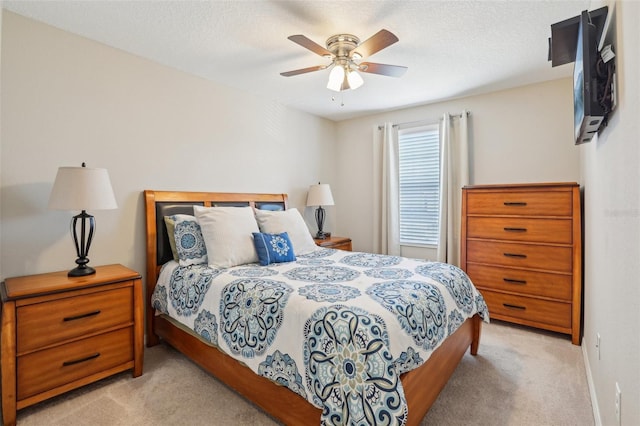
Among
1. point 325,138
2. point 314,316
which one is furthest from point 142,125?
point 325,138

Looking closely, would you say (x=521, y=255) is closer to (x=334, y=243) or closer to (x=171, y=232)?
(x=334, y=243)

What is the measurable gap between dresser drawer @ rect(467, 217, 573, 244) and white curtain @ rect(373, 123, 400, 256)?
1160 mm

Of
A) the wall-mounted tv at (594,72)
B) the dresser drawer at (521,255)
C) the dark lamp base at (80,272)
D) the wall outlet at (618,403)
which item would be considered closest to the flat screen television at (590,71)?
the wall-mounted tv at (594,72)

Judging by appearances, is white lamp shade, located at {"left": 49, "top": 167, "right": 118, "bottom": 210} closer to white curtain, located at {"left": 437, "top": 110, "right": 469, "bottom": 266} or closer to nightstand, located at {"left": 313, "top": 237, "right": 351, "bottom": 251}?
nightstand, located at {"left": 313, "top": 237, "right": 351, "bottom": 251}

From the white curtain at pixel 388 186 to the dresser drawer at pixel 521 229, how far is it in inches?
45.7

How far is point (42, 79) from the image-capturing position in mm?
2186

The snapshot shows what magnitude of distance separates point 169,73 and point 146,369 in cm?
256

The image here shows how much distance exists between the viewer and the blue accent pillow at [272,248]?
8.33 ft

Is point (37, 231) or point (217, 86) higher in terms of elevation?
point (217, 86)

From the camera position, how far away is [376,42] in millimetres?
1962

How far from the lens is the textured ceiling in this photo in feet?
6.55

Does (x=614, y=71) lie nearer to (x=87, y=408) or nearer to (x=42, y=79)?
(x=87, y=408)

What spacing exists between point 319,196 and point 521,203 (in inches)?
89.2

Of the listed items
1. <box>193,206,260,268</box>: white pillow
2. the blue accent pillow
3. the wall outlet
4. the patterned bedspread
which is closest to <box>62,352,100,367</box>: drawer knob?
the patterned bedspread
